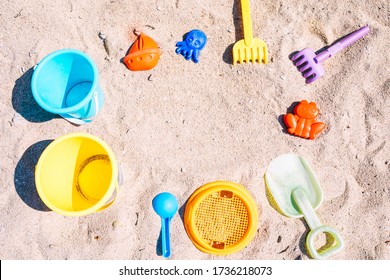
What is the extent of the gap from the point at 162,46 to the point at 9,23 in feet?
1.83

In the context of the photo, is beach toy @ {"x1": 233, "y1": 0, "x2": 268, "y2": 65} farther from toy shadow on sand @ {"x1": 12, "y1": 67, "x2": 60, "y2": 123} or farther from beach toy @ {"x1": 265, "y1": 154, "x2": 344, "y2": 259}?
toy shadow on sand @ {"x1": 12, "y1": 67, "x2": 60, "y2": 123}

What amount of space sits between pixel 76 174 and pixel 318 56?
914mm

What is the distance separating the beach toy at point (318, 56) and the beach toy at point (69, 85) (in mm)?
702

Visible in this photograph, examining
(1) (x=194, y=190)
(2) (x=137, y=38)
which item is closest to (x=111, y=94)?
(2) (x=137, y=38)

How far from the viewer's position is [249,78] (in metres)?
1.75

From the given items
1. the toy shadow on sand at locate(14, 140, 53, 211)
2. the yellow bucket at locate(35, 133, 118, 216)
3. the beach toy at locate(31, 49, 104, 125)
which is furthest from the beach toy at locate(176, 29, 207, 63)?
the toy shadow on sand at locate(14, 140, 53, 211)

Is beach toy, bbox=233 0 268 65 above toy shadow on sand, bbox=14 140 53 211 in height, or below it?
above

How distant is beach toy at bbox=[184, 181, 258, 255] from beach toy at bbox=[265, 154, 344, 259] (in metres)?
0.10

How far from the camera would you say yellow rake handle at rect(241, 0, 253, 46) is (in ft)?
5.65

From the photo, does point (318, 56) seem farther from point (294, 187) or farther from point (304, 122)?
point (294, 187)

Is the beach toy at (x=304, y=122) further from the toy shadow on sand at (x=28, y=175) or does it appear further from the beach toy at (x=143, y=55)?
the toy shadow on sand at (x=28, y=175)

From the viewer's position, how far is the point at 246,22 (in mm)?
1725

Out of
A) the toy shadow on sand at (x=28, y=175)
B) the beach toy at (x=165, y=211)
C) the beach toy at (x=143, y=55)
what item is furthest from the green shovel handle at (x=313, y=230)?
the toy shadow on sand at (x=28, y=175)
